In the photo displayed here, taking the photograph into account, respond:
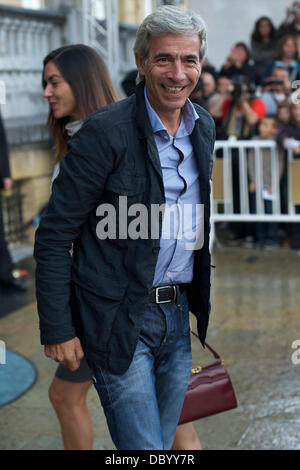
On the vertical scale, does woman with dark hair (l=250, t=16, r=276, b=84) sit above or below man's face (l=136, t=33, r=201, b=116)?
above

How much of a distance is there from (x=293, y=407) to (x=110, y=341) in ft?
6.75

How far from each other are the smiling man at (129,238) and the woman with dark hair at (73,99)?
0.64 meters

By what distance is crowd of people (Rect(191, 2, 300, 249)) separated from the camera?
836 cm

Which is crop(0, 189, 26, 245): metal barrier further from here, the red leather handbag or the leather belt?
the leather belt

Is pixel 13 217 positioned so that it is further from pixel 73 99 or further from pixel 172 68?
pixel 172 68

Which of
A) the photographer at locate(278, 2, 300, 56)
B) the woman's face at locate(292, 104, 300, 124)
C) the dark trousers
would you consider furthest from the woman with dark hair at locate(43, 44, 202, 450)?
the photographer at locate(278, 2, 300, 56)

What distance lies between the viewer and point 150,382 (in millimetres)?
2650

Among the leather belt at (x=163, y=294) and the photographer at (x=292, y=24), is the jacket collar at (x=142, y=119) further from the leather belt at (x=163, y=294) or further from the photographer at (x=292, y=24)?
the photographer at (x=292, y=24)

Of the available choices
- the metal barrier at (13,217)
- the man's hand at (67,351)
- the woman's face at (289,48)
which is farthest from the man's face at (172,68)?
the woman's face at (289,48)

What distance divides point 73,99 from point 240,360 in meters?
2.38

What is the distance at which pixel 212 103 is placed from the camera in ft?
31.6

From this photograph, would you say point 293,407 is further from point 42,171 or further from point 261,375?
point 42,171
